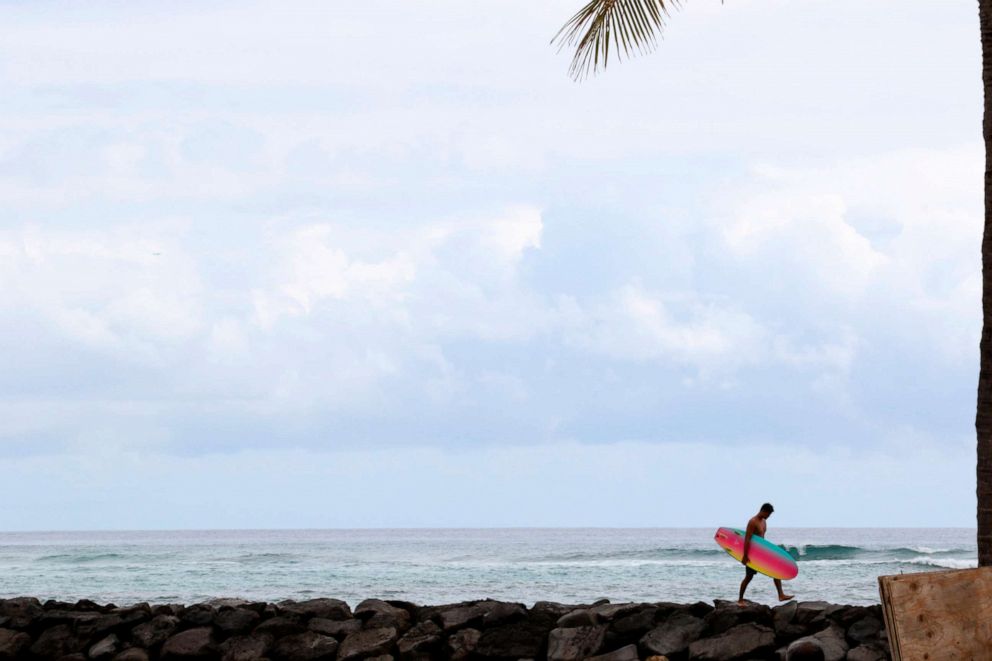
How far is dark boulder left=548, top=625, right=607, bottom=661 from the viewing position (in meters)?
8.33

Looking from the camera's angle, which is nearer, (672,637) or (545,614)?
(672,637)

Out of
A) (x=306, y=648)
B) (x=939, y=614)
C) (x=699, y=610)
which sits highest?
(x=939, y=614)

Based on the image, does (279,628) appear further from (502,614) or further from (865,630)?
(865,630)

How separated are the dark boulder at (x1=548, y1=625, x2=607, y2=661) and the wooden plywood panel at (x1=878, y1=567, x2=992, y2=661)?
3530 mm

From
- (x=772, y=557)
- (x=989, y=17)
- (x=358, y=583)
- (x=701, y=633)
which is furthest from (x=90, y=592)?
(x=989, y=17)

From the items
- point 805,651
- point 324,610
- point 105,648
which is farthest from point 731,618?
point 105,648

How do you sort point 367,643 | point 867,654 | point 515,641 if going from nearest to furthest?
point 867,654 < point 515,641 < point 367,643

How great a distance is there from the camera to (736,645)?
801 cm

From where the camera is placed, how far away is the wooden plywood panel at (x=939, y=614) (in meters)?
4.95

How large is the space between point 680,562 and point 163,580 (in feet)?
43.7

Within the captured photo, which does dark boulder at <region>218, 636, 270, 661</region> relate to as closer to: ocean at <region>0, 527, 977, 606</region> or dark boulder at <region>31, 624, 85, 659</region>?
dark boulder at <region>31, 624, 85, 659</region>

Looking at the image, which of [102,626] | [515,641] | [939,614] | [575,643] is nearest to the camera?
[939,614]

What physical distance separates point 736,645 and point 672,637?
428 mm

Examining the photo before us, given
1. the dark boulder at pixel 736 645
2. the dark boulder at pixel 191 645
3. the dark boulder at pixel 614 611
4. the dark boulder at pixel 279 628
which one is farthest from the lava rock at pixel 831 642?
the dark boulder at pixel 191 645
